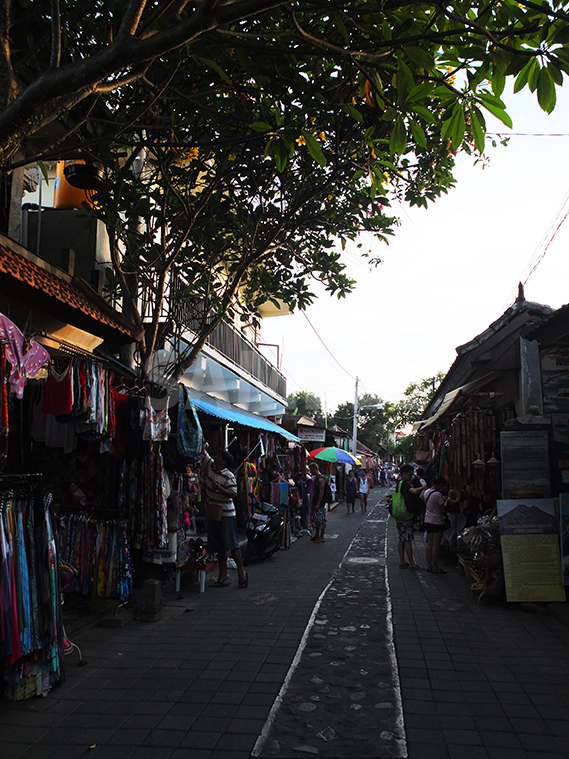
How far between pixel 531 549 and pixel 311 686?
417cm

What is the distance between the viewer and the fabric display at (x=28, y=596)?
167 inches

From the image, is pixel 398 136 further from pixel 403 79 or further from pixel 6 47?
pixel 6 47

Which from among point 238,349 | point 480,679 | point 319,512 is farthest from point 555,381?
point 238,349

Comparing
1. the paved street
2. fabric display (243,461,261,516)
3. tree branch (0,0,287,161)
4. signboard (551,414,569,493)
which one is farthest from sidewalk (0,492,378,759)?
fabric display (243,461,261,516)

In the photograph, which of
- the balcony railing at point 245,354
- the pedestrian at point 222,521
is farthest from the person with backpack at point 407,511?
the balcony railing at point 245,354

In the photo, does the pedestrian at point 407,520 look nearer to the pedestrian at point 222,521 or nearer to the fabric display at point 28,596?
the pedestrian at point 222,521

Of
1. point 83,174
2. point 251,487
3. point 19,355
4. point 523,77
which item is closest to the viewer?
point 523,77

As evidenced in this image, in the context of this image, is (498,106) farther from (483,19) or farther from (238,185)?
(238,185)

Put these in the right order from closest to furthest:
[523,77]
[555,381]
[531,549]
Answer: [523,77] → [531,549] → [555,381]

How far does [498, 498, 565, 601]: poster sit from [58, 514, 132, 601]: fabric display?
4840mm

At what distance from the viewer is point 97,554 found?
6.83 m

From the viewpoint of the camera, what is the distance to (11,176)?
7988mm

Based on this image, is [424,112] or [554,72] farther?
[424,112]

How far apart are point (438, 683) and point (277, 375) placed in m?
20.7
